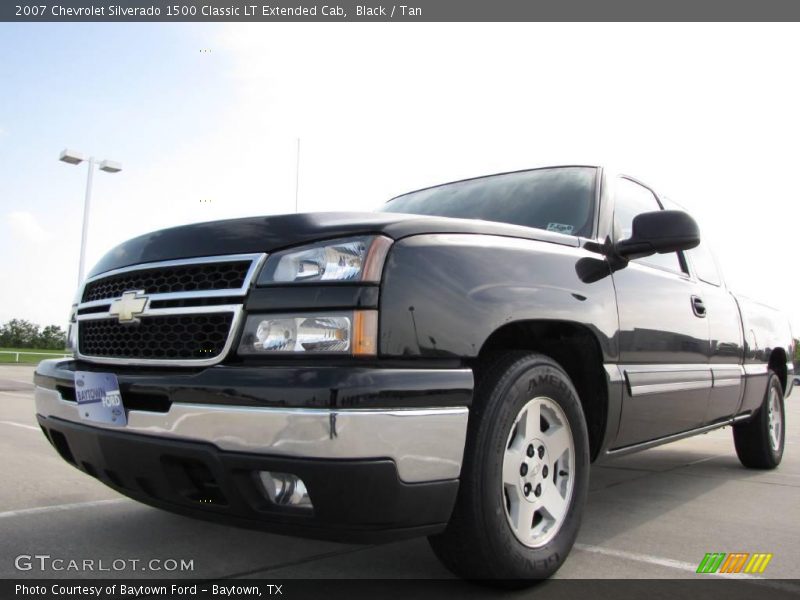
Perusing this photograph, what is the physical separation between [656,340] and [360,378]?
6.46 feet

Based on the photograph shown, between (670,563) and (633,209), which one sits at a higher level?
(633,209)

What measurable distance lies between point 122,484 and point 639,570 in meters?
1.99

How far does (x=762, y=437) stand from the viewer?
209 inches

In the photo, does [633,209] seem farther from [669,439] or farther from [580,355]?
[669,439]

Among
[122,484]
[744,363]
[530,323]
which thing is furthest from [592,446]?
[744,363]

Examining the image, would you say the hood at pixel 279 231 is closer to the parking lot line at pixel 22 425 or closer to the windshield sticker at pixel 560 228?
the windshield sticker at pixel 560 228

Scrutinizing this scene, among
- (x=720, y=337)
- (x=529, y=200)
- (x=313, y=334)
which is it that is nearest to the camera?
(x=313, y=334)

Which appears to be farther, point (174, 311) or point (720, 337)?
point (720, 337)

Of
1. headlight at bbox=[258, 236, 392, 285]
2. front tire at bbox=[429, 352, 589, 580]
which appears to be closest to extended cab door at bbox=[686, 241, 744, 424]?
front tire at bbox=[429, 352, 589, 580]

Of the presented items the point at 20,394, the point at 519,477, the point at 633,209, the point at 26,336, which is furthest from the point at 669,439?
the point at 26,336

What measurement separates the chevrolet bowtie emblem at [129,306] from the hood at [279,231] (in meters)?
0.14

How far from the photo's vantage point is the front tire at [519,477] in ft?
6.96

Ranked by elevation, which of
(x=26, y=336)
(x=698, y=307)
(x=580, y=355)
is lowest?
(x=26, y=336)

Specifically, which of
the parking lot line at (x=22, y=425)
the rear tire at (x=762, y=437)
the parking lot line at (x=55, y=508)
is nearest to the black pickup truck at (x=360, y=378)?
the parking lot line at (x=55, y=508)
